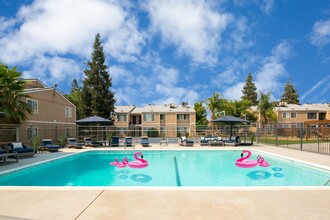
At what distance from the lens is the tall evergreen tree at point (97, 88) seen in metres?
41.0

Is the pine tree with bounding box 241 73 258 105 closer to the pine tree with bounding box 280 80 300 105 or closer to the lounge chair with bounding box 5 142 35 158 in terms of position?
the pine tree with bounding box 280 80 300 105

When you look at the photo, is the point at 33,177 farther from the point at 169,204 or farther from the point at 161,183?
the point at 169,204

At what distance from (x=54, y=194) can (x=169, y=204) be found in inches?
122

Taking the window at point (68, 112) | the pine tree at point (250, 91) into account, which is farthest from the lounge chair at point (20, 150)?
the pine tree at point (250, 91)

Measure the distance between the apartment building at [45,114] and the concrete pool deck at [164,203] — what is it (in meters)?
16.5

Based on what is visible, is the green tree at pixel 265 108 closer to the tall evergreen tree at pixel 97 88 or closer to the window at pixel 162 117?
the window at pixel 162 117

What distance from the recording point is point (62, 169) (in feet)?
41.6

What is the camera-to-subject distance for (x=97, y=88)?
41.5 m

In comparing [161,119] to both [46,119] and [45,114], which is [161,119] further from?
[45,114]

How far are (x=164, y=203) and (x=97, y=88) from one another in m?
38.2

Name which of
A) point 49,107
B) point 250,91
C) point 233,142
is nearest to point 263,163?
point 233,142

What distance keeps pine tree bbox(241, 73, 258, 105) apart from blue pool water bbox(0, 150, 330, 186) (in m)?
52.9

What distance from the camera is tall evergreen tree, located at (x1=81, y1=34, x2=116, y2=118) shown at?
41000 millimetres

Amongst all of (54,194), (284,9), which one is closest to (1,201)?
(54,194)
